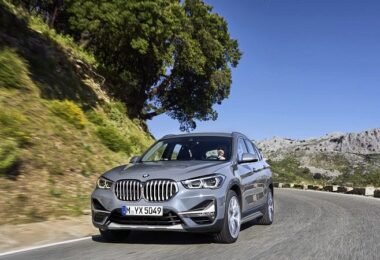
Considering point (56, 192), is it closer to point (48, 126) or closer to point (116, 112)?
point (48, 126)

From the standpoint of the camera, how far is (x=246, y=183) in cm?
874

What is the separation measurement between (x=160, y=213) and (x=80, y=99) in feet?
56.9

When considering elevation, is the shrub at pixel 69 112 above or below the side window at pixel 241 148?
above

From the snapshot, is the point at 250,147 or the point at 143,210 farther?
the point at 250,147

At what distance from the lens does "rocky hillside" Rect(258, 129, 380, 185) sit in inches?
4441

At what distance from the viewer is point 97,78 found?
98.8ft

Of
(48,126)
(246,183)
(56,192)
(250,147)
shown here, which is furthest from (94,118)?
(246,183)

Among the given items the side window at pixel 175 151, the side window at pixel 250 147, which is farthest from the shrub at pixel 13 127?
the side window at pixel 250 147

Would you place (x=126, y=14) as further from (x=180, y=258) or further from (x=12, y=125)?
(x=180, y=258)

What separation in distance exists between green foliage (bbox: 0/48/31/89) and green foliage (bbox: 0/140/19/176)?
457 cm

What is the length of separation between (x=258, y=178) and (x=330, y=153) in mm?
136574

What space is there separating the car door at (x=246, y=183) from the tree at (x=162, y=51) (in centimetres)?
2185

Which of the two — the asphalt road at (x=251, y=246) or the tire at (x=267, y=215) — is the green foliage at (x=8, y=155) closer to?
the asphalt road at (x=251, y=246)

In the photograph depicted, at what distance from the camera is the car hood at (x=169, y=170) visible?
746cm
